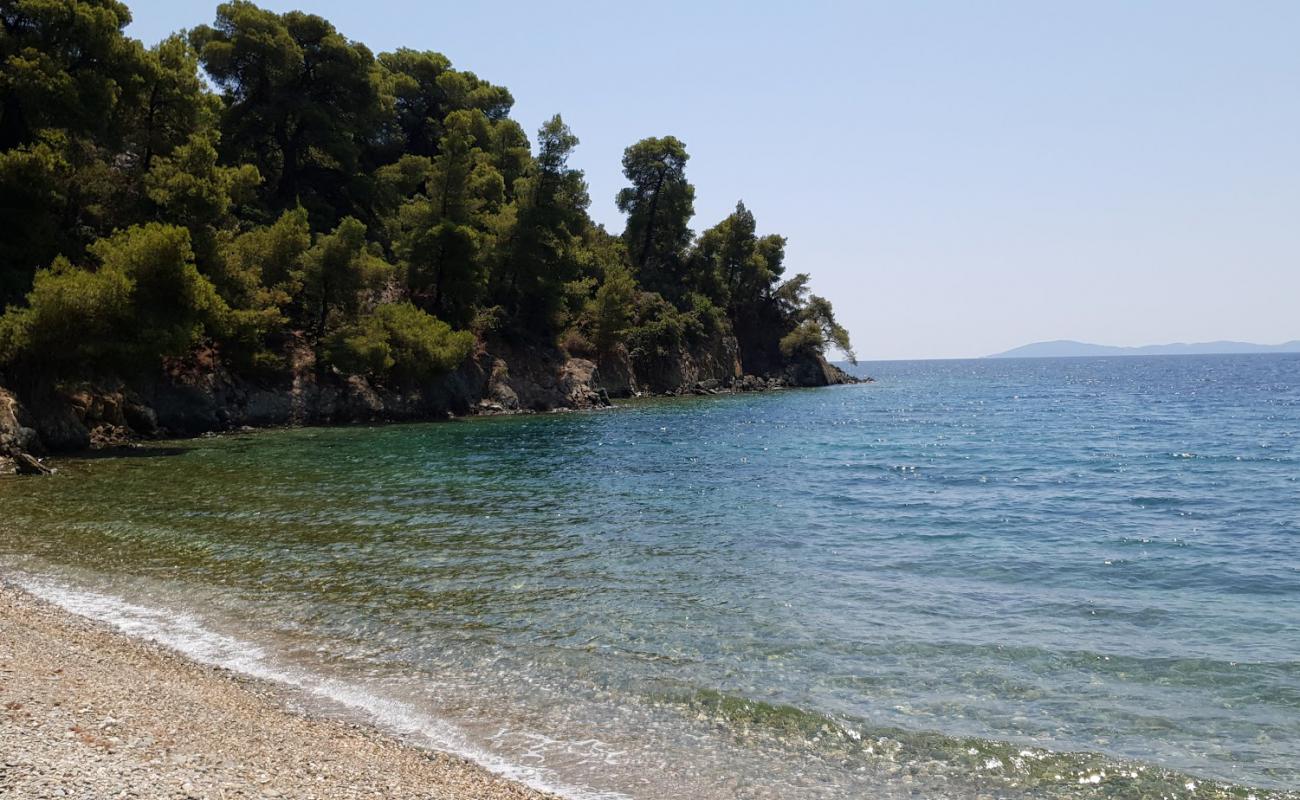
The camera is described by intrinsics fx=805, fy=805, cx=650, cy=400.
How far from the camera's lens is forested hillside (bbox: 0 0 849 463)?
105 feet

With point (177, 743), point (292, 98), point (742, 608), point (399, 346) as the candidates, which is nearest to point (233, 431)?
point (399, 346)

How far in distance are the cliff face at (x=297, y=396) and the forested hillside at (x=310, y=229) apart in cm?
63

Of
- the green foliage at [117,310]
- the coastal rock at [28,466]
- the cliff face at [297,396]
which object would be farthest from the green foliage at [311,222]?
the coastal rock at [28,466]

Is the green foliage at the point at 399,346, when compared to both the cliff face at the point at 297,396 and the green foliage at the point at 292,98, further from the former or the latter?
the green foliage at the point at 292,98

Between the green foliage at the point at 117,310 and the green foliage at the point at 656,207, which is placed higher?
the green foliage at the point at 656,207

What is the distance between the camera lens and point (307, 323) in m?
50.4

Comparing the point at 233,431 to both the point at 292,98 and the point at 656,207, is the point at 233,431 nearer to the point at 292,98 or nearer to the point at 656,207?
the point at 292,98

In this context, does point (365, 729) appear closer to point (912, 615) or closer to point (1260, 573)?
point (912, 615)

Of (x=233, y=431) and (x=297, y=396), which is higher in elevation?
(x=297, y=396)

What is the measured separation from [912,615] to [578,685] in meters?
5.86

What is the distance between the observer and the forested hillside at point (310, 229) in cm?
3198

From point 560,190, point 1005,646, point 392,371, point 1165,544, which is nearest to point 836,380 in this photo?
point 560,190

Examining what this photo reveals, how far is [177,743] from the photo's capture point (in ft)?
23.9

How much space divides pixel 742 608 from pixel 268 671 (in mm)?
7101
